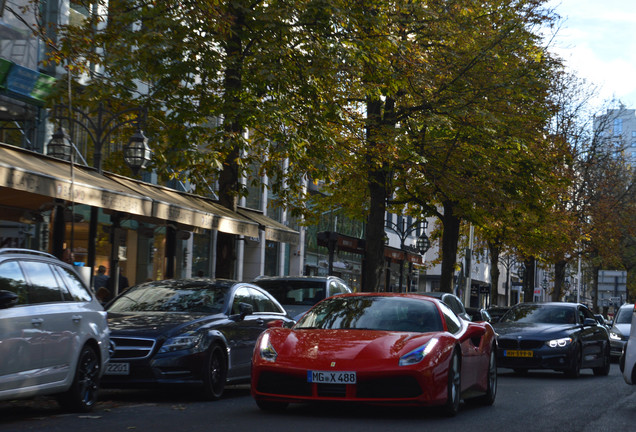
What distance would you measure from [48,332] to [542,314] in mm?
14128

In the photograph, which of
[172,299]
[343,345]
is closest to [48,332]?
[343,345]

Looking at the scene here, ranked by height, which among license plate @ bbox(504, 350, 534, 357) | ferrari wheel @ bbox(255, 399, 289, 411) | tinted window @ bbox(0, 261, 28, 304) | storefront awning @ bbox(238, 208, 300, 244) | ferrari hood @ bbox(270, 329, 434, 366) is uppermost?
storefront awning @ bbox(238, 208, 300, 244)

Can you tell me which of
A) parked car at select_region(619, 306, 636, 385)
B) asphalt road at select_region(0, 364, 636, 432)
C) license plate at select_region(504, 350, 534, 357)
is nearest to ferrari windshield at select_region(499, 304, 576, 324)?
license plate at select_region(504, 350, 534, 357)

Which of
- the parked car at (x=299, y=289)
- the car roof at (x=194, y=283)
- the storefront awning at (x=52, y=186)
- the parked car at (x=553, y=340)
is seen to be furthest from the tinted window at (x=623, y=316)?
the car roof at (x=194, y=283)

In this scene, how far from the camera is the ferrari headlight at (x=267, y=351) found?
10.3m

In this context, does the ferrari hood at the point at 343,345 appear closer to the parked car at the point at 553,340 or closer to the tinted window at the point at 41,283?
the tinted window at the point at 41,283

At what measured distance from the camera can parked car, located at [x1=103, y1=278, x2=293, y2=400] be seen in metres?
11.6

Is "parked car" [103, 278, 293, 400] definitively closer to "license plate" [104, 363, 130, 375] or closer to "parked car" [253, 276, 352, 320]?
"license plate" [104, 363, 130, 375]

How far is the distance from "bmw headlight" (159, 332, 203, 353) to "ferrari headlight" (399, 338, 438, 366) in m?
2.82

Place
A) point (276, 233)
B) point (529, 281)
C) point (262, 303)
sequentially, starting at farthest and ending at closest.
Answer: point (529, 281)
point (276, 233)
point (262, 303)

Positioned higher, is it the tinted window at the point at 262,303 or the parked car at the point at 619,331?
the tinted window at the point at 262,303

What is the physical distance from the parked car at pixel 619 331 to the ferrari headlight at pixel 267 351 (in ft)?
60.0

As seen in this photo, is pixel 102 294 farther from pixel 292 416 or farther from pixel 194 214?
pixel 292 416

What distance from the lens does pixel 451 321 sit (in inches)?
455
